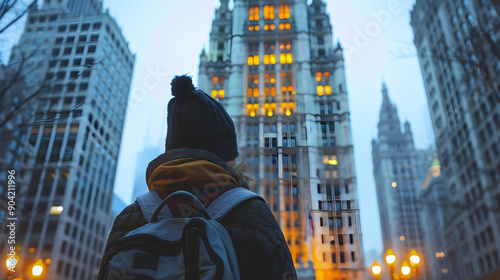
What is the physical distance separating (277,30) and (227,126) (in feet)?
22.2

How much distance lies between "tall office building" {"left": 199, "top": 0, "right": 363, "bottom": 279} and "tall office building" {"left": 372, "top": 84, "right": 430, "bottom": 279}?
209 feet

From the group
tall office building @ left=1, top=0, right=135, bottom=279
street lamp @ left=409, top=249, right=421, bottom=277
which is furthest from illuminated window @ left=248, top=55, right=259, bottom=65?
street lamp @ left=409, top=249, right=421, bottom=277

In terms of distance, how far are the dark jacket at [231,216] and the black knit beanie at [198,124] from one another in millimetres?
113

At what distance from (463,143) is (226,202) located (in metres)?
34.4

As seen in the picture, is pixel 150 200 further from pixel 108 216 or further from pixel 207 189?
pixel 108 216

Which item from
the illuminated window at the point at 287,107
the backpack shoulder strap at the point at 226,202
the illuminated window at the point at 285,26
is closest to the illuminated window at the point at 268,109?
the illuminated window at the point at 287,107

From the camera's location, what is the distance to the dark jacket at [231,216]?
1.28 metres

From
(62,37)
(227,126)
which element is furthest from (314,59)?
(227,126)

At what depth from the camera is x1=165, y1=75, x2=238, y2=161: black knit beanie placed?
1687 mm

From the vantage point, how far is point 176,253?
1.12 metres

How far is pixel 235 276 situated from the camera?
1159 millimetres

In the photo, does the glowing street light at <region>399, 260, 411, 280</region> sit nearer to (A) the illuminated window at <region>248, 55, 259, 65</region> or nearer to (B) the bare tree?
(A) the illuminated window at <region>248, 55, 259, 65</region>

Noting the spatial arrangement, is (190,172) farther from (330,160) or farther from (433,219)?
(433,219)

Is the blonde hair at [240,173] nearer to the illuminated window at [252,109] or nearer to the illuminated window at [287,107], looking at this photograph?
the illuminated window at [287,107]
